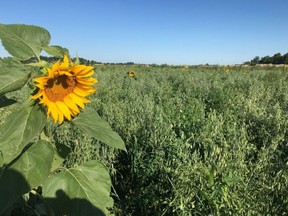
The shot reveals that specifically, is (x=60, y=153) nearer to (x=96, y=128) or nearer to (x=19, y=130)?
(x=96, y=128)

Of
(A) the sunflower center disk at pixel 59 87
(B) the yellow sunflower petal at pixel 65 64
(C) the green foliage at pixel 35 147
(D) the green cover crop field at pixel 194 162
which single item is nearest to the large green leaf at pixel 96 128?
(C) the green foliage at pixel 35 147

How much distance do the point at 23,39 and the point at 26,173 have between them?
20.4 inches

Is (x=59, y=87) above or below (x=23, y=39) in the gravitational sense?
below

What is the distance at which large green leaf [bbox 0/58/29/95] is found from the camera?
1075 millimetres

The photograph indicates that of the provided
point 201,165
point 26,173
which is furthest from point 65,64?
point 201,165

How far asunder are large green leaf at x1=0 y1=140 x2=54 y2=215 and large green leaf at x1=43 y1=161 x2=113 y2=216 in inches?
5.4

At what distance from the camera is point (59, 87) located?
129cm

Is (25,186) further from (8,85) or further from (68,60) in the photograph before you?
(68,60)

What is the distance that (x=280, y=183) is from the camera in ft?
7.42

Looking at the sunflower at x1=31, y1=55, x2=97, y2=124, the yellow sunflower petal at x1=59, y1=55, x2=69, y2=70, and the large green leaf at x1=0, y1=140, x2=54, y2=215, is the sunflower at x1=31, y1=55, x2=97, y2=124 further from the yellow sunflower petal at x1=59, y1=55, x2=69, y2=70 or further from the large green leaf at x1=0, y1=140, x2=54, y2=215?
the large green leaf at x1=0, y1=140, x2=54, y2=215

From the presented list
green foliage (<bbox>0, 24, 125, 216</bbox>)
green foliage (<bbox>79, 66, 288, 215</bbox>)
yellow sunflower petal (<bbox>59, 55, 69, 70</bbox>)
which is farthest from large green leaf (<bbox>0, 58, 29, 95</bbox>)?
green foliage (<bbox>79, 66, 288, 215</bbox>)

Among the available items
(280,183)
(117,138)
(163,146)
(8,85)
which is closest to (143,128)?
(163,146)

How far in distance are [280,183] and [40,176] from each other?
1.71 m

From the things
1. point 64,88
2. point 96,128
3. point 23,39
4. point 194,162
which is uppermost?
point 23,39
